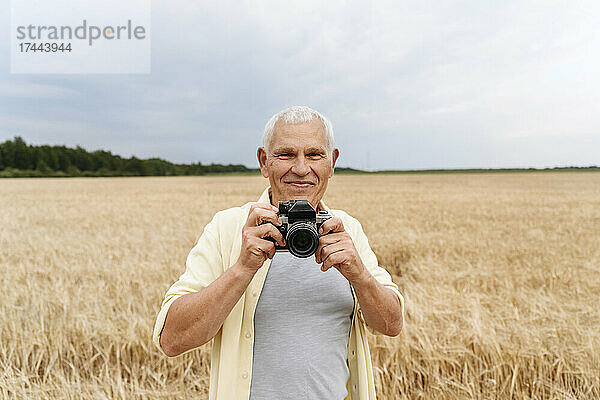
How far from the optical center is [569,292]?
5508 mm

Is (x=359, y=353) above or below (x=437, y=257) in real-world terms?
above

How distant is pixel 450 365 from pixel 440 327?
0.61m

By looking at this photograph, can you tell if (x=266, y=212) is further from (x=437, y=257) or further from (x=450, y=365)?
(x=437, y=257)

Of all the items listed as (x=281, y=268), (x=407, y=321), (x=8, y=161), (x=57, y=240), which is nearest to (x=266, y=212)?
(x=281, y=268)

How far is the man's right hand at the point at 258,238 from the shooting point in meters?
1.46

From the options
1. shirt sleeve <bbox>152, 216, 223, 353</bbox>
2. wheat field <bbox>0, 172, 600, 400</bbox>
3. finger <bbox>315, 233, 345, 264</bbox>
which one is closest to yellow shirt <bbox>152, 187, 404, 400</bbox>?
shirt sleeve <bbox>152, 216, 223, 353</bbox>

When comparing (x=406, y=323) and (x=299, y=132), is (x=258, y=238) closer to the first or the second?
(x=299, y=132)

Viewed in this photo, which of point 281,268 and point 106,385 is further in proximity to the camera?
point 106,385

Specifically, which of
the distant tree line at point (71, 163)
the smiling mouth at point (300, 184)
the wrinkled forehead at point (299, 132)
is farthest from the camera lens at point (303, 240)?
the distant tree line at point (71, 163)

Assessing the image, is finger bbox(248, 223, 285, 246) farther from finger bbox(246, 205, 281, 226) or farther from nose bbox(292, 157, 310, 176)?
nose bbox(292, 157, 310, 176)

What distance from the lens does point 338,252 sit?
1.49 meters

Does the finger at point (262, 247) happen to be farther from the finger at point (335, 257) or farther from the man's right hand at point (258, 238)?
the finger at point (335, 257)

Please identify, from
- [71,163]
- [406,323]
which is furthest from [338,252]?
[71,163]

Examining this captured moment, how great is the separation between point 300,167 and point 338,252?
34cm
